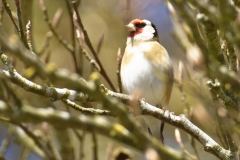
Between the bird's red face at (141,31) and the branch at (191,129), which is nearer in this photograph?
the branch at (191,129)

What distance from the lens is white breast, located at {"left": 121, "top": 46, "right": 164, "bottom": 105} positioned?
2.97 metres

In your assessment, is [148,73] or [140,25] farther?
[140,25]

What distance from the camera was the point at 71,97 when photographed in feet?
5.73

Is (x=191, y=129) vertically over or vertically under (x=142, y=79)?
over

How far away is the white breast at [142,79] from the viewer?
2.97 m

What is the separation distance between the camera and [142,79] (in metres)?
2.98

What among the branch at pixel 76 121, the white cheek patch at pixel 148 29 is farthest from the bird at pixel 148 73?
the branch at pixel 76 121

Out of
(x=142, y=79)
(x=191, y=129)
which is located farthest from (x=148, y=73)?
(x=191, y=129)

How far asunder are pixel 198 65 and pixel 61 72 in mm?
386

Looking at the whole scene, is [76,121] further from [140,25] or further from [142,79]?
[140,25]

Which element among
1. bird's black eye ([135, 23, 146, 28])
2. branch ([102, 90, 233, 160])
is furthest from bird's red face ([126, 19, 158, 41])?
branch ([102, 90, 233, 160])

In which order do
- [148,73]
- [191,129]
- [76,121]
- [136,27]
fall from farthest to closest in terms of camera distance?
[136,27], [148,73], [191,129], [76,121]

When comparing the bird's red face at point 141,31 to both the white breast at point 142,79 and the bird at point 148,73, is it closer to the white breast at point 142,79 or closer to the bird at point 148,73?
the bird at point 148,73

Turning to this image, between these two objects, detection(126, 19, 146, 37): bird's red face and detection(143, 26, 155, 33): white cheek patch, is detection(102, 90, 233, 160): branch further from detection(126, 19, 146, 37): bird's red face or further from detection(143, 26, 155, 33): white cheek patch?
detection(143, 26, 155, 33): white cheek patch
